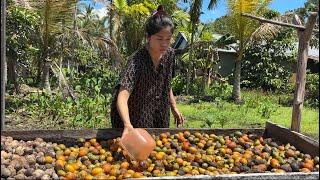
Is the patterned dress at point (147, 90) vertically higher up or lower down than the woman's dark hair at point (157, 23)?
lower down

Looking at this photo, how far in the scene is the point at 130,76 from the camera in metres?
3.25

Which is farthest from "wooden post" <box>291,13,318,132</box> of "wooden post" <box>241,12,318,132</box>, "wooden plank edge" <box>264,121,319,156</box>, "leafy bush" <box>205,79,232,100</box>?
"leafy bush" <box>205,79,232,100</box>

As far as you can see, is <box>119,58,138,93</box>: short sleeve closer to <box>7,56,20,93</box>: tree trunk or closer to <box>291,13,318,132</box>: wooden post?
<box>291,13,318,132</box>: wooden post

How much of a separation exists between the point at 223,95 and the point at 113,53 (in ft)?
20.9

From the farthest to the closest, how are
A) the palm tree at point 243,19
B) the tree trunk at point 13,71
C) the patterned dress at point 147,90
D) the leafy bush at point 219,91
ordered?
1. the leafy bush at point 219,91
2. the palm tree at point 243,19
3. the tree trunk at point 13,71
4. the patterned dress at point 147,90

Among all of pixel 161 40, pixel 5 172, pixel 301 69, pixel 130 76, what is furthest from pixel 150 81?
pixel 5 172

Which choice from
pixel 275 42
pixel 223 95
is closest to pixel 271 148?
pixel 223 95

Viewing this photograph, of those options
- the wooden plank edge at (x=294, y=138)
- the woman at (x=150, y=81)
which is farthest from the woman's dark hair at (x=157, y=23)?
the wooden plank edge at (x=294, y=138)

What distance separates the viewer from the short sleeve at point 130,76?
320 centimetres

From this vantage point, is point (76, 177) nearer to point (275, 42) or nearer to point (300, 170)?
point (300, 170)

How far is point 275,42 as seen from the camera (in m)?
18.8

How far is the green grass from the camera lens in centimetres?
925

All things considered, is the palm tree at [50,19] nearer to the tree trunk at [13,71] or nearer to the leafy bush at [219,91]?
the tree trunk at [13,71]

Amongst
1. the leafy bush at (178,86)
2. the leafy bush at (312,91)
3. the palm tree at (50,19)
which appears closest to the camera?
the palm tree at (50,19)
